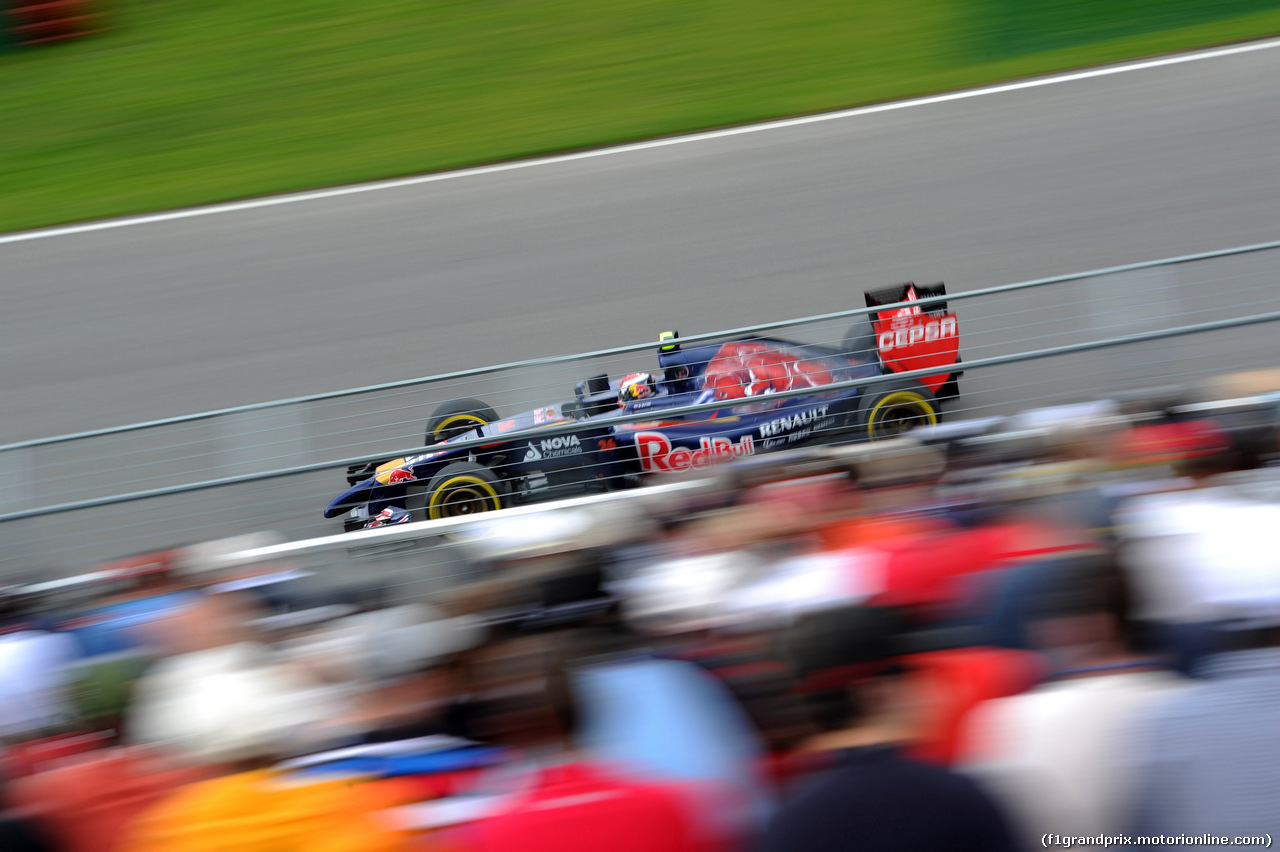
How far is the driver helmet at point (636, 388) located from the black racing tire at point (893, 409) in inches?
52.2

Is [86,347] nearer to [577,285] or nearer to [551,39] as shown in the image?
[577,285]

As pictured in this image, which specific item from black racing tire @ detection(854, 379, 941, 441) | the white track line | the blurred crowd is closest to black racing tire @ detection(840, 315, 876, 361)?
black racing tire @ detection(854, 379, 941, 441)

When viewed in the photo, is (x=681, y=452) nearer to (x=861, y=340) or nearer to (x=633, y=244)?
(x=861, y=340)

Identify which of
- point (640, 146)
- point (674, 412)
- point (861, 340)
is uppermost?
point (640, 146)

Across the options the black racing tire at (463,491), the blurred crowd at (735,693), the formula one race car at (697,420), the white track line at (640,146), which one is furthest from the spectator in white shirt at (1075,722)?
the white track line at (640,146)

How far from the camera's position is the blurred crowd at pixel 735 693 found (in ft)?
6.16

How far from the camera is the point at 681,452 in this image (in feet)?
21.9

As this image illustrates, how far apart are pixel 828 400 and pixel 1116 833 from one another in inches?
200

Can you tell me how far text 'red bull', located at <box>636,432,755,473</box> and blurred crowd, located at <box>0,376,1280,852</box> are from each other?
2937 mm

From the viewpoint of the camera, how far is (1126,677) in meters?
2.11

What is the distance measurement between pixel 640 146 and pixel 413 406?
6.12 meters

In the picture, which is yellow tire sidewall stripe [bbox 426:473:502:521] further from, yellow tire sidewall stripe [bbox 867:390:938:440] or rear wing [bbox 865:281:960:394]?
rear wing [bbox 865:281:960:394]

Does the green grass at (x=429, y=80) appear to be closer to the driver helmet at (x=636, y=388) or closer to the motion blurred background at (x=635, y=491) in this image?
the motion blurred background at (x=635, y=491)

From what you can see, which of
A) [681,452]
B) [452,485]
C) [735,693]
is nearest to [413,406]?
[452,485]
